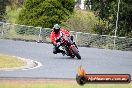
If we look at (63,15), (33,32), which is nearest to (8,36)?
(33,32)

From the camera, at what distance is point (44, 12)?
Result: 39.8 m

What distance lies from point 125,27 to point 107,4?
8.50 ft

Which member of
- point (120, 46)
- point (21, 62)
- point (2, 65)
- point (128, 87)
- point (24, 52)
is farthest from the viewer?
point (120, 46)

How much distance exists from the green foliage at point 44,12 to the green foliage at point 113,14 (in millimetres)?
2682

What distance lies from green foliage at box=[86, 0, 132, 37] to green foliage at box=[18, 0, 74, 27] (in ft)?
8.80

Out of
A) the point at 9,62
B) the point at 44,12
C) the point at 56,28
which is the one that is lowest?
the point at 9,62

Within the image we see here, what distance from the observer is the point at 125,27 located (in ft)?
121

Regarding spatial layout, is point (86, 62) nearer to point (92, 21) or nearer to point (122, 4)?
point (122, 4)

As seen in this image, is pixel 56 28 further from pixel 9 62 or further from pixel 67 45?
pixel 9 62

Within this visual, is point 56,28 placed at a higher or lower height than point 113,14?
higher

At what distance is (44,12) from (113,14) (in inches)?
222

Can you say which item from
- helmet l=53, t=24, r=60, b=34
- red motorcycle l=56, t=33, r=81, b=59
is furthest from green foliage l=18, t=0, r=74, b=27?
red motorcycle l=56, t=33, r=81, b=59

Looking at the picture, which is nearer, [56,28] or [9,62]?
[9,62]

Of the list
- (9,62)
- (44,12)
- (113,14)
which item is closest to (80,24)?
(44,12)
